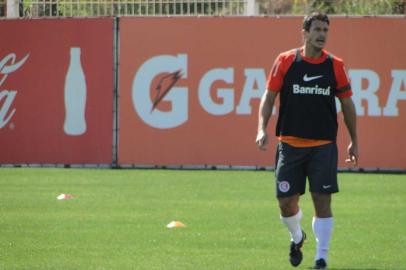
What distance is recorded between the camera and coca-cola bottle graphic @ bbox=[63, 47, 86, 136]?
70.1 feet

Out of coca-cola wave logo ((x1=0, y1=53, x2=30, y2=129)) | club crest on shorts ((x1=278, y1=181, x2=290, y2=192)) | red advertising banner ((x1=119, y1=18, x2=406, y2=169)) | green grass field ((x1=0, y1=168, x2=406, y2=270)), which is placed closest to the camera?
club crest on shorts ((x1=278, y1=181, x2=290, y2=192))

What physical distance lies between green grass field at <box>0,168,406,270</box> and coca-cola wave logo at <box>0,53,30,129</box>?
6.52ft

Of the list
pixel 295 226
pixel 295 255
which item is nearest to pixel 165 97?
pixel 295 226

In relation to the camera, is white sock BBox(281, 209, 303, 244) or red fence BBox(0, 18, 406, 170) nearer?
white sock BBox(281, 209, 303, 244)

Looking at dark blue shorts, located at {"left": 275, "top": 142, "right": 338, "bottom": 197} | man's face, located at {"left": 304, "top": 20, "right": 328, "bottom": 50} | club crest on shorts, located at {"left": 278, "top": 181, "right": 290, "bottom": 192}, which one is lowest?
club crest on shorts, located at {"left": 278, "top": 181, "right": 290, "bottom": 192}

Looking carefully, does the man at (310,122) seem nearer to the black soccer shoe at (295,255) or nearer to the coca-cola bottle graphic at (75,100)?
the black soccer shoe at (295,255)

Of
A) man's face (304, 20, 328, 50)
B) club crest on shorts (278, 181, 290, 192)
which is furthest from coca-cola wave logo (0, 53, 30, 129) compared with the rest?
man's face (304, 20, 328, 50)

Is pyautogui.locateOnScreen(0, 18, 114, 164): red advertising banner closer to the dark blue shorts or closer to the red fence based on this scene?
the red fence

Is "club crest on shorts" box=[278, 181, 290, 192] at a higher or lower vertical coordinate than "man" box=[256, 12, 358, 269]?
lower

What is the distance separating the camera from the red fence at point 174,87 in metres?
20.7

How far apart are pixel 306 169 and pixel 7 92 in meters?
12.7

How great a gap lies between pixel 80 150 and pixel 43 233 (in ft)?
30.3

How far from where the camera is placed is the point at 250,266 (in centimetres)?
990

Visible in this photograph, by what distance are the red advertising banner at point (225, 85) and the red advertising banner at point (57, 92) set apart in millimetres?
415
